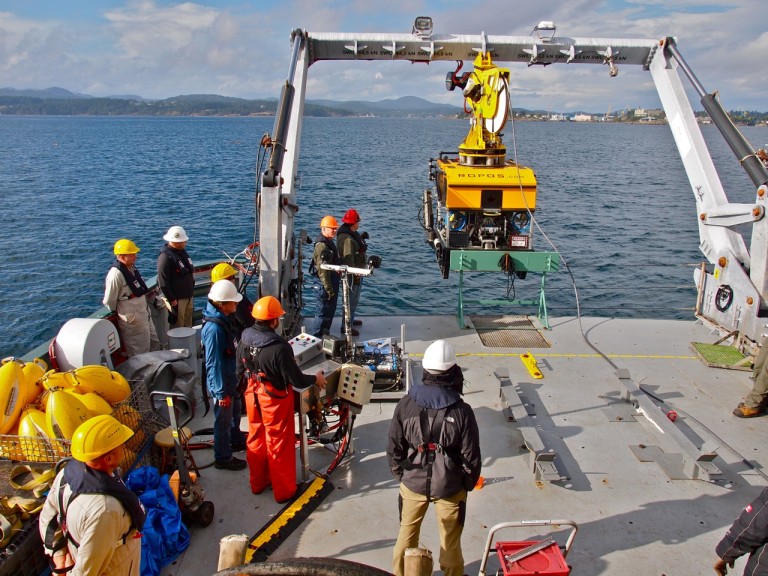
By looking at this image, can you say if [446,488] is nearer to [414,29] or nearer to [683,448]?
[683,448]

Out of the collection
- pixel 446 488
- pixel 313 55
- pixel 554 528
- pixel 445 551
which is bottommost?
pixel 554 528

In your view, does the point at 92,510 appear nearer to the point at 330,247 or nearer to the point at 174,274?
the point at 174,274

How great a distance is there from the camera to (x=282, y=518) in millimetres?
4906

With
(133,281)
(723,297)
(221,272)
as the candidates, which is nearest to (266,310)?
(221,272)

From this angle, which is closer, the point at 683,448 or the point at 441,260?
the point at 683,448

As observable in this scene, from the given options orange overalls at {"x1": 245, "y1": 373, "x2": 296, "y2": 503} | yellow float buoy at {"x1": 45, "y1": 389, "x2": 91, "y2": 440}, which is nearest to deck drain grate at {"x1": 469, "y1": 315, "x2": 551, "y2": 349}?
orange overalls at {"x1": 245, "y1": 373, "x2": 296, "y2": 503}

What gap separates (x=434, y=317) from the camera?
386 inches

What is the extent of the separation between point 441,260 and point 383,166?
41310 millimetres

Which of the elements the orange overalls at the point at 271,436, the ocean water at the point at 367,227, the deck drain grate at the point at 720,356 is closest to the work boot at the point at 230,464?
the orange overalls at the point at 271,436

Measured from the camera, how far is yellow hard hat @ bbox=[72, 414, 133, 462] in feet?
10.4

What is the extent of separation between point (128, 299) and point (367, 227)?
1840cm

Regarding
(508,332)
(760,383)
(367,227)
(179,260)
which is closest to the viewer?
(760,383)

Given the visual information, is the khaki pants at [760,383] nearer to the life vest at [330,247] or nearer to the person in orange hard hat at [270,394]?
the person in orange hard hat at [270,394]

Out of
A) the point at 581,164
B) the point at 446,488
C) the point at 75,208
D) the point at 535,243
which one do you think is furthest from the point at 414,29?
the point at 581,164
